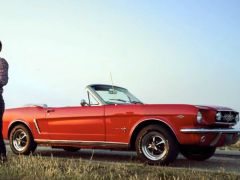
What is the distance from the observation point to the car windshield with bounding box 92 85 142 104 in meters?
10.6

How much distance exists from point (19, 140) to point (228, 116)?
4443 millimetres

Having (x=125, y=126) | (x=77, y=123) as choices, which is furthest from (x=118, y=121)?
(x=77, y=123)

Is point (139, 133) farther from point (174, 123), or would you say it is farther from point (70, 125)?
point (70, 125)

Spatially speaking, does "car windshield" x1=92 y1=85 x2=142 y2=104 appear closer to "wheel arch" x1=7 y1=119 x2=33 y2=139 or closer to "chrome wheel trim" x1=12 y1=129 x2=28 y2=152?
"wheel arch" x1=7 y1=119 x2=33 y2=139

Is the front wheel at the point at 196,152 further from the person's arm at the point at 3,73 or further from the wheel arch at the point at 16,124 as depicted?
the person's arm at the point at 3,73

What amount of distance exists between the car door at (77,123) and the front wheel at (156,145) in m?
0.97

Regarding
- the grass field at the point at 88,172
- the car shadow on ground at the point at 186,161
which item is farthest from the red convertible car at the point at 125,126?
the grass field at the point at 88,172

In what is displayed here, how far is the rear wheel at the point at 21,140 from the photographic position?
444 inches

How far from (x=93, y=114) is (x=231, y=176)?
11.6ft

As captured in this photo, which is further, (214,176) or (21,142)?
(21,142)

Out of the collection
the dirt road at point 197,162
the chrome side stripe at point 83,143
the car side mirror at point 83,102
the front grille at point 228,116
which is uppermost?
the car side mirror at point 83,102

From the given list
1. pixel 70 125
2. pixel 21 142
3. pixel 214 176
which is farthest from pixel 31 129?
pixel 214 176

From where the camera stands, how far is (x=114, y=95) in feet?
35.6

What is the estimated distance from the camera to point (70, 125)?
10.7 m
